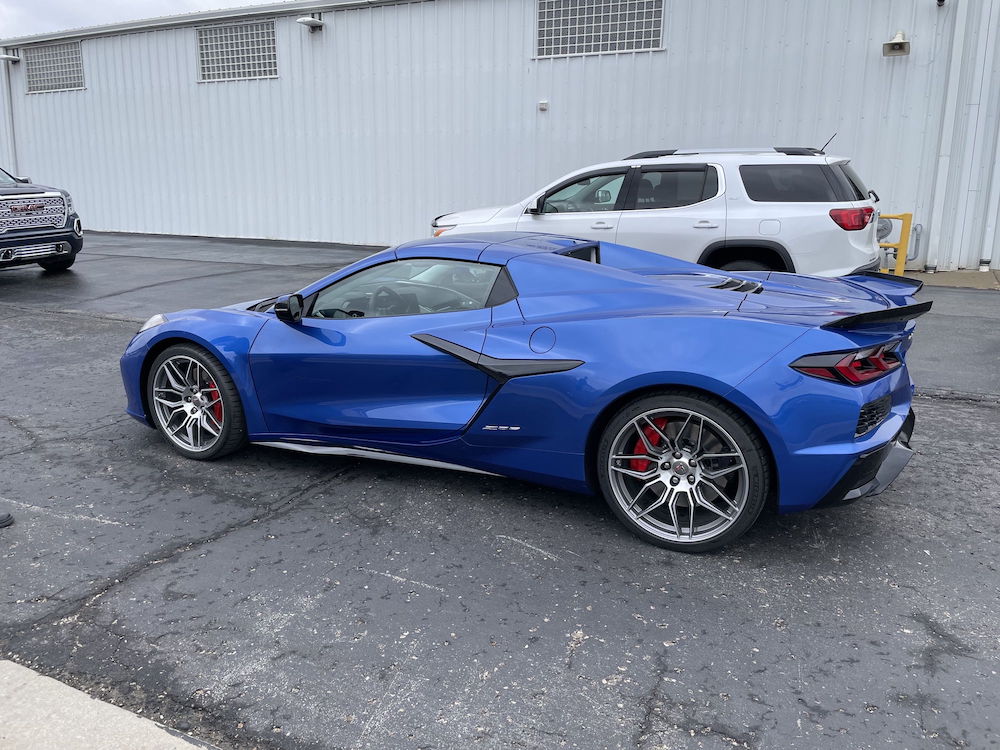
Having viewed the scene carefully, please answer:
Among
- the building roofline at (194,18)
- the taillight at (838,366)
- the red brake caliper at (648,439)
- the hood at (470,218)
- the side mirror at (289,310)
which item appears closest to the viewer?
the taillight at (838,366)

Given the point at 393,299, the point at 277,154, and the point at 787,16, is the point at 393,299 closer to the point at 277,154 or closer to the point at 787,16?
the point at 787,16

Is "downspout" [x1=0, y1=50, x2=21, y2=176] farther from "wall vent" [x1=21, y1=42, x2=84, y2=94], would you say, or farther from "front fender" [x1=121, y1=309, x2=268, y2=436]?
"front fender" [x1=121, y1=309, x2=268, y2=436]

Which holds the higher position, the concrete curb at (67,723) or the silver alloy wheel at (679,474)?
the silver alloy wheel at (679,474)

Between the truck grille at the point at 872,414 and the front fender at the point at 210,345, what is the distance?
307 cm

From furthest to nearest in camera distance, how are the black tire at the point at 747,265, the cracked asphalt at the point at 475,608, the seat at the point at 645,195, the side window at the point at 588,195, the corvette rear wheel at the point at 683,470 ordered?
1. the side window at the point at 588,195
2. the seat at the point at 645,195
3. the black tire at the point at 747,265
4. the corvette rear wheel at the point at 683,470
5. the cracked asphalt at the point at 475,608

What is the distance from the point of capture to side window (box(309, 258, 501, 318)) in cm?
424

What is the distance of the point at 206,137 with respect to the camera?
1852cm

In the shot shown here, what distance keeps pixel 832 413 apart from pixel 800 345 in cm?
30

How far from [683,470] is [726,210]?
527 centimetres

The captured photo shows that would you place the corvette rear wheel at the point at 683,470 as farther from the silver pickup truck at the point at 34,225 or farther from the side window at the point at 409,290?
the silver pickup truck at the point at 34,225

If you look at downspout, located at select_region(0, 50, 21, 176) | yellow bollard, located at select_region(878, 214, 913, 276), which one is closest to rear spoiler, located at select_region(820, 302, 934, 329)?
yellow bollard, located at select_region(878, 214, 913, 276)

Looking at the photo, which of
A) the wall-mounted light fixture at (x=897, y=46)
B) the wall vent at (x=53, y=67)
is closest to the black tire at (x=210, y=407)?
the wall-mounted light fixture at (x=897, y=46)

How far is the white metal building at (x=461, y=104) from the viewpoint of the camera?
40.2 feet

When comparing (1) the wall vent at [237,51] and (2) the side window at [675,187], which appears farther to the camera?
(1) the wall vent at [237,51]
